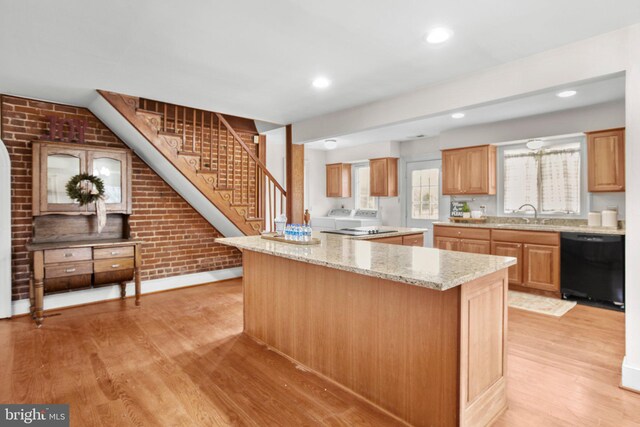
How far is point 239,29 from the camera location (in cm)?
233

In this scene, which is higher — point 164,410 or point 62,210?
point 62,210

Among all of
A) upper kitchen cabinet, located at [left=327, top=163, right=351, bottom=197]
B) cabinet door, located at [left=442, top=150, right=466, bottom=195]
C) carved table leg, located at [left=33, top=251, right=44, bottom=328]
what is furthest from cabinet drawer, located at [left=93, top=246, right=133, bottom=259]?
upper kitchen cabinet, located at [left=327, top=163, right=351, bottom=197]

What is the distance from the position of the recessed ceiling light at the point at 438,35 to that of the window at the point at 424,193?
4389mm

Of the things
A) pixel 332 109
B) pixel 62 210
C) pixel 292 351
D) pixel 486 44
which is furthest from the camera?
pixel 332 109

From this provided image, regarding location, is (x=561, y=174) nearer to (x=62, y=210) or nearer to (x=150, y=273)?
(x=150, y=273)

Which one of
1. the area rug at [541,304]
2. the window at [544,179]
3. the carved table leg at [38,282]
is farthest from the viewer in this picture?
the window at [544,179]

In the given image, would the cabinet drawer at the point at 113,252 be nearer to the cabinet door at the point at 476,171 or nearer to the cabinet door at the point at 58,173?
the cabinet door at the point at 58,173

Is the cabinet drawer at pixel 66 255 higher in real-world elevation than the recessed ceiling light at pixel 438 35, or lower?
lower

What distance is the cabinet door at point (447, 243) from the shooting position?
5.32m

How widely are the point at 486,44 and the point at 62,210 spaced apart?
4370 mm

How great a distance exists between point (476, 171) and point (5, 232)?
6040 millimetres

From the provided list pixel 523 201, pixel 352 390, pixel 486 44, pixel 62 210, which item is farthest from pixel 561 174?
pixel 62 210

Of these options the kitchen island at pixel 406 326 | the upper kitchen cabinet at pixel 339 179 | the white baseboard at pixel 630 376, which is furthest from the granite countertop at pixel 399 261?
the upper kitchen cabinet at pixel 339 179

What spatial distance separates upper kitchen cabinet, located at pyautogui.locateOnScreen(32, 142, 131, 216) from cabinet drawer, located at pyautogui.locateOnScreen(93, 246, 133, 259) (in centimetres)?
47
